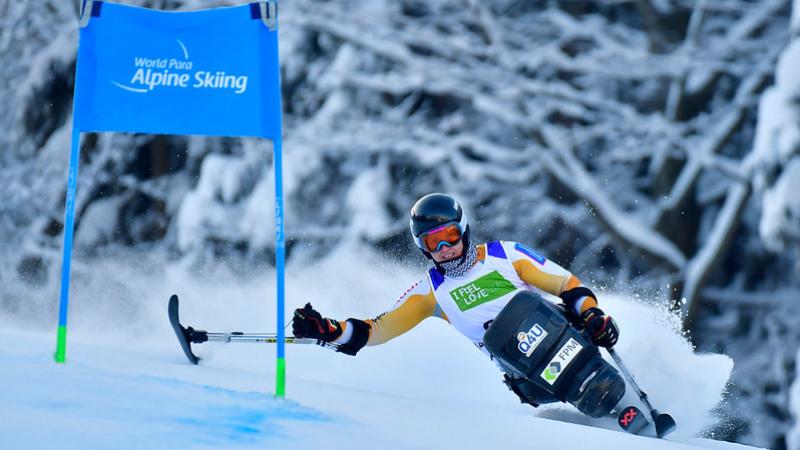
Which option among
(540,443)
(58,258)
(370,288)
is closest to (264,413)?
(540,443)

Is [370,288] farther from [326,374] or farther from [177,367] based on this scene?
[177,367]

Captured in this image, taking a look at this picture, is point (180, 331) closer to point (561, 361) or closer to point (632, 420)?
point (561, 361)

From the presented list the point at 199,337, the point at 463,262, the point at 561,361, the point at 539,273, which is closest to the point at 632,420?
the point at 561,361

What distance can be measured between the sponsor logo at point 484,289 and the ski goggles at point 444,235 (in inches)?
10.6

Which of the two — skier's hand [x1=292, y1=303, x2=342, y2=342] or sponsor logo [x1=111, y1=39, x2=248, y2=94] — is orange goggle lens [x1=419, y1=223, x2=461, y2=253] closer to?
skier's hand [x1=292, y1=303, x2=342, y2=342]

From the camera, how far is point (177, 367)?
193 inches

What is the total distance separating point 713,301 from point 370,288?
16.4 ft

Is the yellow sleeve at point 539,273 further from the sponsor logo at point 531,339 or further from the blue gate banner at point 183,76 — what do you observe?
the blue gate banner at point 183,76

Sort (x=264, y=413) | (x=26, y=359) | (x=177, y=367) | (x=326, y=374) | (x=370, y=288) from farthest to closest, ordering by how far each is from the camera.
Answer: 1. (x=370, y=288)
2. (x=326, y=374)
3. (x=177, y=367)
4. (x=26, y=359)
5. (x=264, y=413)

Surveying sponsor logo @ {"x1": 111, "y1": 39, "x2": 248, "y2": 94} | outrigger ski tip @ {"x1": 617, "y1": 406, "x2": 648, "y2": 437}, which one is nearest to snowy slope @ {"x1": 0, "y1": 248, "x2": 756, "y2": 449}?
outrigger ski tip @ {"x1": 617, "y1": 406, "x2": 648, "y2": 437}

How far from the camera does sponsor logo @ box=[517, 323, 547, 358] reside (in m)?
4.93

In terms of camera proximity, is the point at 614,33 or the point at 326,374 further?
the point at 614,33

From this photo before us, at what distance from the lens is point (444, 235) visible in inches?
202

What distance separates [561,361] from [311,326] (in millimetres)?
1260
